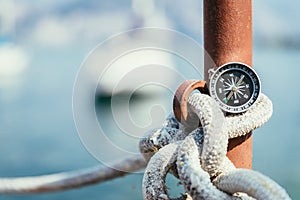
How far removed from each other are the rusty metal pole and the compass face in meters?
0.02

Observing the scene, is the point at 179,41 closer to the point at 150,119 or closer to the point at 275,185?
the point at 150,119

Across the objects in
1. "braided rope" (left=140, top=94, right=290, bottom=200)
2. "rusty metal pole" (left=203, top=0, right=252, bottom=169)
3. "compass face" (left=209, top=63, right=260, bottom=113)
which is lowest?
"braided rope" (left=140, top=94, right=290, bottom=200)

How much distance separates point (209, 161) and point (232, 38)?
0.50 feet

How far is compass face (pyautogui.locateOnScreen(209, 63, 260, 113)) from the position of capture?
637 millimetres

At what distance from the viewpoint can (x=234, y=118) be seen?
64 centimetres

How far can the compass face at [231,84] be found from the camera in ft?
2.09

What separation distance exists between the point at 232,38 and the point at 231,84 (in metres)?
0.06

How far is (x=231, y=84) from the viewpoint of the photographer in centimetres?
64

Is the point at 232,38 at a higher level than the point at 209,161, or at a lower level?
higher

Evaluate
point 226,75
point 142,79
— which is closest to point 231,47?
point 226,75

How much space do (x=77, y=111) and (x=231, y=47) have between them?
0.81 feet

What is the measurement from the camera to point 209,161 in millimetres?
607

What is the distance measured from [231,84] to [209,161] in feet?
0.32

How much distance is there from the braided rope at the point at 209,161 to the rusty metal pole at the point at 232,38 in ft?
0.10
